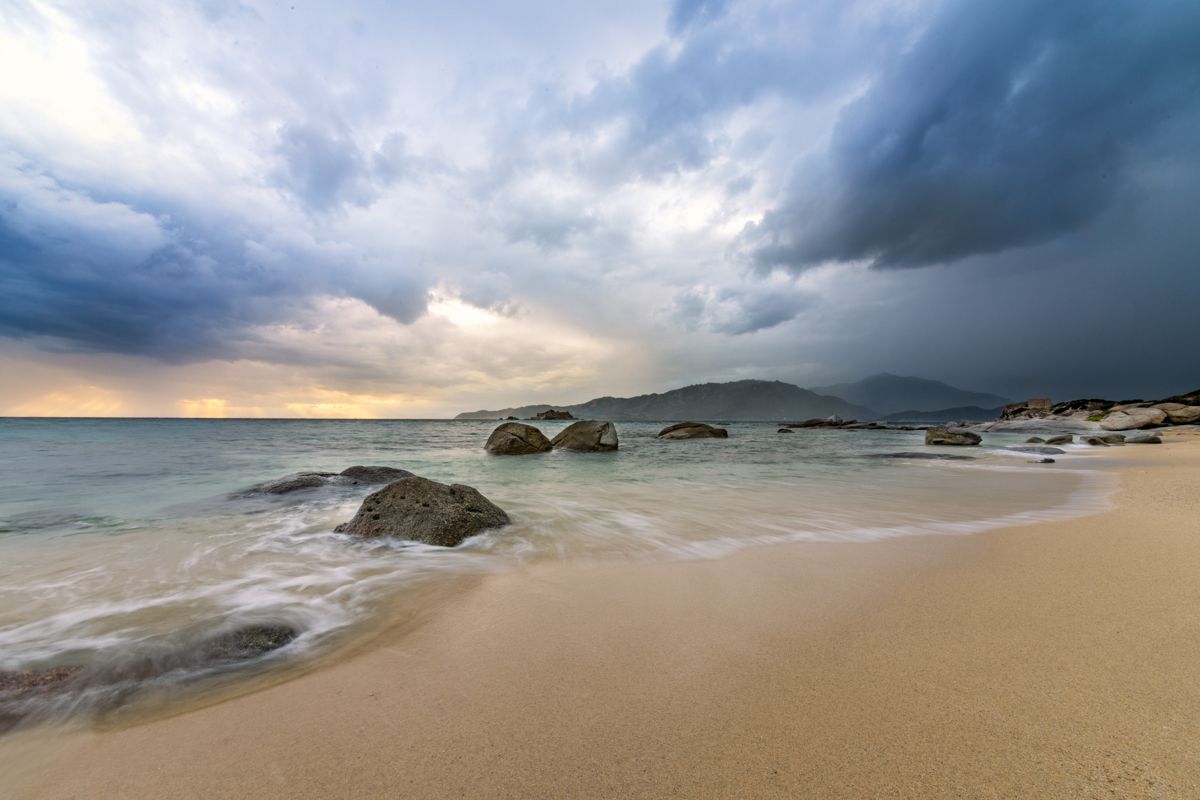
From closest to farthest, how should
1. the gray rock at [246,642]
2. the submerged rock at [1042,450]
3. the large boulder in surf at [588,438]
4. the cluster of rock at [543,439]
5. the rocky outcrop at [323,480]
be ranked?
the gray rock at [246,642], the rocky outcrop at [323,480], the submerged rock at [1042,450], the cluster of rock at [543,439], the large boulder in surf at [588,438]

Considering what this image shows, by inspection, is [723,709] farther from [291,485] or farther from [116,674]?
[291,485]

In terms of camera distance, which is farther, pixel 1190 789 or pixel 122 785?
pixel 122 785

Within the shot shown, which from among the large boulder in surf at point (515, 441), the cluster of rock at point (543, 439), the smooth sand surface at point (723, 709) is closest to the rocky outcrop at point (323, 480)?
the smooth sand surface at point (723, 709)

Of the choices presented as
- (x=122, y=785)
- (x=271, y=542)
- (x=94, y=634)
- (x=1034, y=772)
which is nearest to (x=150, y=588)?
(x=94, y=634)

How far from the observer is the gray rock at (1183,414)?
98.0ft

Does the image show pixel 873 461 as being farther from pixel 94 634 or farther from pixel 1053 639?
pixel 94 634

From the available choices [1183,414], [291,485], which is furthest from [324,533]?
[1183,414]

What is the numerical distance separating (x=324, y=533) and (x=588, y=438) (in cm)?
1396

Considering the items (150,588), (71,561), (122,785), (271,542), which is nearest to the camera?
(122,785)

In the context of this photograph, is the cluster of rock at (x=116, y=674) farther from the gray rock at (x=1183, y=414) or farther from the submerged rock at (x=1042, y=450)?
the gray rock at (x=1183, y=414)

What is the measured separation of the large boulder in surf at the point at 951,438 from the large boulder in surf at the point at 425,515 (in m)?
23.7

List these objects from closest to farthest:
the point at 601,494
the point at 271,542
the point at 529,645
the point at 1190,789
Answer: the point at 1190,789 < the point at 529,645 < the point at 271,542 < the point at 601,494

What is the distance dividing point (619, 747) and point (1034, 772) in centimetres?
134

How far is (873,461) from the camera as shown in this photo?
576 inches
